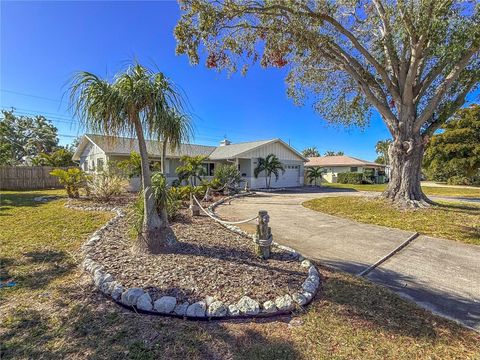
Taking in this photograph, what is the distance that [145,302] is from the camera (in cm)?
294

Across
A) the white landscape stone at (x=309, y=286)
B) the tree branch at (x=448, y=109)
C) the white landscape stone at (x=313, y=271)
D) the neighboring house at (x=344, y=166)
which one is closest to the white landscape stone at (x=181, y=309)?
the white landscape stone at (x=309, y=286)

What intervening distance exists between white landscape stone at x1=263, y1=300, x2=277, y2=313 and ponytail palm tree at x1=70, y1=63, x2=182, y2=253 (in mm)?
2137

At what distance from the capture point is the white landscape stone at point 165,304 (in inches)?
113

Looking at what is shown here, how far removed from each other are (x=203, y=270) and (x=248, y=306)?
3.19 feet

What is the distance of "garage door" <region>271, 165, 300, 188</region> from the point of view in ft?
73.5

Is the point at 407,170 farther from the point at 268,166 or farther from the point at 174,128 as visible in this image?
the point at 268,166

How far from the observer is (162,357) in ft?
7.32

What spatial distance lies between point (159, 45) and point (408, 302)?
973 centimetres

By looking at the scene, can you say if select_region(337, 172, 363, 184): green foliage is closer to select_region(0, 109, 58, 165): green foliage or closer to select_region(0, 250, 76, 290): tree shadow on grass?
select_region(0, 250, 76, 290): tree shadow on grass

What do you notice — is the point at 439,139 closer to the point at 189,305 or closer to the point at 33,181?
the point at 189,305

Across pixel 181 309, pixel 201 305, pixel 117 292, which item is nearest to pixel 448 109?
pixel 201 305

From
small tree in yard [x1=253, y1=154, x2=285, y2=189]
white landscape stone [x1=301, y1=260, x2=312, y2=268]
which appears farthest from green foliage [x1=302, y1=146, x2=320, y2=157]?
white landscape stone [x1=301, y1=260, x2=312, y2=268]

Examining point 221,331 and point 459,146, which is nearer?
point 221,331

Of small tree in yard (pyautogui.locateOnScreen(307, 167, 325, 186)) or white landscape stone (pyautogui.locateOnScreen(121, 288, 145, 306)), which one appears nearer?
white landscape stone (pyautogui.locateOnScreen(121, 288, 145, 306))
